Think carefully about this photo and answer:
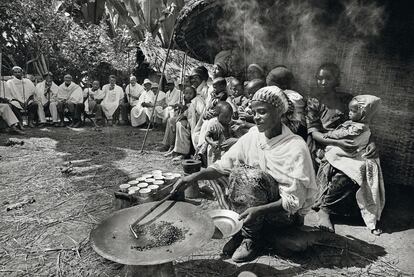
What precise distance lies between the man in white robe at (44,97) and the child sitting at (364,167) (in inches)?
385

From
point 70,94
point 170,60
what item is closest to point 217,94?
point 170,60

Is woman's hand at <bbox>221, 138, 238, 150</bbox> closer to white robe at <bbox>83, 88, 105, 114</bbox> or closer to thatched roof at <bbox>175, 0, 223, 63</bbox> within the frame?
thatched roof at <bbox>175, 0, 223, 63</bbox>

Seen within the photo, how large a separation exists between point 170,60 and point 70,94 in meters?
4.04

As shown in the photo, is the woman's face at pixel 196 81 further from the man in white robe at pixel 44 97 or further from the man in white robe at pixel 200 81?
the man in white robe at pixel 44 97

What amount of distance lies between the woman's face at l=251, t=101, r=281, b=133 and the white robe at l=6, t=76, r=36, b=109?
366 inches

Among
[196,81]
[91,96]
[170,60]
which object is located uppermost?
[170,60]

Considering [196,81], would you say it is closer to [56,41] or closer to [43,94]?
[43,94]

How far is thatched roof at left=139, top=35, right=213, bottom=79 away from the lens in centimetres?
836

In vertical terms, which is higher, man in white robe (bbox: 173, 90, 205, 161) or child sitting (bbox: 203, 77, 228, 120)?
child sitting (bbox: 203, 77, 228, 120)

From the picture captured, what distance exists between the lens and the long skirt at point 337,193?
364 centimetres

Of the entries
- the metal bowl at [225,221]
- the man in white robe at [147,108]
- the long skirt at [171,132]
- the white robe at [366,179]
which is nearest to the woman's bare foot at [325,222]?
the white robe at [366,179]

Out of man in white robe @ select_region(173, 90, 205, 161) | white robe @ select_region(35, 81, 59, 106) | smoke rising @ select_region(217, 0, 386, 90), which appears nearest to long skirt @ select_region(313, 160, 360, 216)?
smoke rising @ select_region(217, 0, 386, 90)

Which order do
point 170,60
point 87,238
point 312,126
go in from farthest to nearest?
point 170,60, point 312,126, point 87,238

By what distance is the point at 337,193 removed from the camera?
3.68 metres
